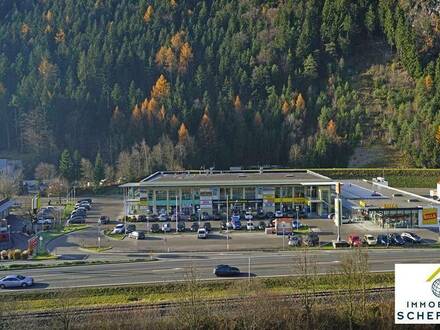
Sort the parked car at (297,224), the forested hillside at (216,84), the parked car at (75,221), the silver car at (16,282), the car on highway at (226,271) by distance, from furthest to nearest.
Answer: the forested hillside at (216,84), the parked car at (75,221), the parked car at (297,224), the car on highway at (226,271), the silver car at (16,282)

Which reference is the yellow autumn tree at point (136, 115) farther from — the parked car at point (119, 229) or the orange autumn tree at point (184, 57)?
the parked car at point (119, 229)

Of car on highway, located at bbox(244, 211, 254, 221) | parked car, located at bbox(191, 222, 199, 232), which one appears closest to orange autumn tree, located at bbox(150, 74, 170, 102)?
car on highway, located at bbox(244, 211, 254, 221)

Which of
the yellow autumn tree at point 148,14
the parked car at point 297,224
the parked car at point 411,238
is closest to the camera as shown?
the parked car at point 411,238

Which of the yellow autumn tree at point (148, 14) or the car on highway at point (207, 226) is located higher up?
the yellow autumn tree at point (148, 14)

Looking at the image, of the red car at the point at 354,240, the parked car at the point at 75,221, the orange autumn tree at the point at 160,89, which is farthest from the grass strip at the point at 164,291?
the orange autumn tree at the point at 160,89

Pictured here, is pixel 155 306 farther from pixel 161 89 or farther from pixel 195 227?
pixel 161 89
